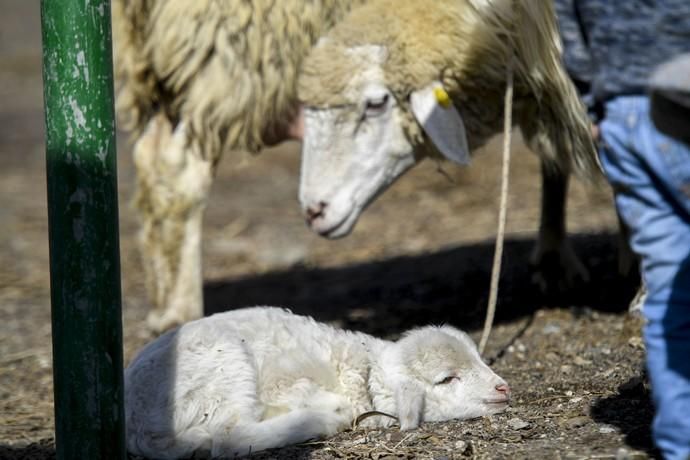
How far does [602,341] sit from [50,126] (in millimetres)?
2402

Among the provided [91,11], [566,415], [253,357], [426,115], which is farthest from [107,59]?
[426,115]

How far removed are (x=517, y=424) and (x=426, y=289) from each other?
2791 mm

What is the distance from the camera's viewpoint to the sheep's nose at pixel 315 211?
4.56 m

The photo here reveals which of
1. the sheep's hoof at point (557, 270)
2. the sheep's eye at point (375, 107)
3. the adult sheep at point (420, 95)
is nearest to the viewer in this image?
the adult sheep at point (420, 95)

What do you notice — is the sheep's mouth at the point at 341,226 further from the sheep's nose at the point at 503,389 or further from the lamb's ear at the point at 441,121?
the sheep's nose at the point at 503,389

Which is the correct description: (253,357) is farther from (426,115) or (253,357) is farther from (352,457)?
(426,115)

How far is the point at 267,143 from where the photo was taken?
5.00 metres

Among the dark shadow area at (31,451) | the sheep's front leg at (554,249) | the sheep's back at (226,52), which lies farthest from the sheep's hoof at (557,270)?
the dark shadow area at (31,451)

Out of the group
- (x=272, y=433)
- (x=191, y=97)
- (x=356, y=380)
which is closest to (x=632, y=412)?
(x=356, y=380)

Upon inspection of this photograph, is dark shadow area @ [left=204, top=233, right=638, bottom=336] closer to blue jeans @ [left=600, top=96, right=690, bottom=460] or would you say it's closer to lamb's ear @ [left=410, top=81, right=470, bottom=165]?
lamb's ear @ [left=410, top=81, right=470, bottom=165]

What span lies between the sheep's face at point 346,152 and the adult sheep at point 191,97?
0.26 meters

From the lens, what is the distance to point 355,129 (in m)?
4.57

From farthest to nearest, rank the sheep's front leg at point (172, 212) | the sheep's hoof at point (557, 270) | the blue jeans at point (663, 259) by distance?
the sheep's hoof at point (557, 270) → the sheep's front leg at point (172, 212) → the blue jeans at point (663, 259)

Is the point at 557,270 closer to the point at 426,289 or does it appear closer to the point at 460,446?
the point at 426,289
